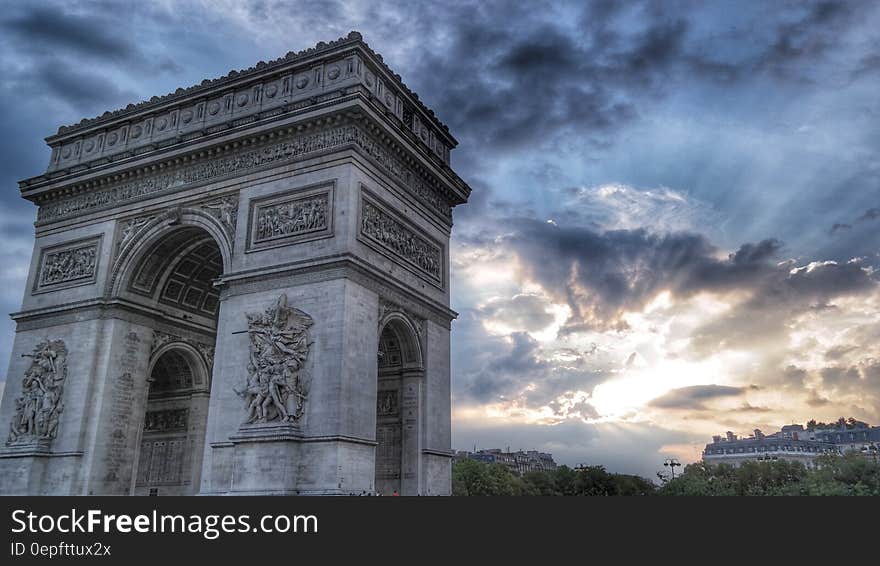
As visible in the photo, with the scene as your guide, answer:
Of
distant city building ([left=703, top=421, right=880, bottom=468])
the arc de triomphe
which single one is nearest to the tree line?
the arc de triomphe

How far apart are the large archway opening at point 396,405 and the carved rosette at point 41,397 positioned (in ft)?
36.1

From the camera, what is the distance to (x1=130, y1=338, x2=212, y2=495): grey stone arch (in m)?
28.2

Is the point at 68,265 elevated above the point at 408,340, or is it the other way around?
the point at 68,265

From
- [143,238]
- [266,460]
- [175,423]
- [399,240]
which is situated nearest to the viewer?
[266,460]

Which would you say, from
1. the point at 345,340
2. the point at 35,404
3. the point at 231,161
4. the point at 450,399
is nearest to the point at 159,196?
the point at 231,161

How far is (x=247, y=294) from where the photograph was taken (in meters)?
23.1

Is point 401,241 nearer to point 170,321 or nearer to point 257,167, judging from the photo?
point 257,167

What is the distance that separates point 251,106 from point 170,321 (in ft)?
29.1

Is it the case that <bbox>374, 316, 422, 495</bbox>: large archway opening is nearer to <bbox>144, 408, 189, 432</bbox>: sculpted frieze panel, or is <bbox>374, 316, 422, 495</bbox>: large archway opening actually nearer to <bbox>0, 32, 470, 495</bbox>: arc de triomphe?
<bbox>0, 32, 470, 495</bbox>: arc de triomphe

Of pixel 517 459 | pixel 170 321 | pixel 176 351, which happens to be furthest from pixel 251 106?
pixel 517 459

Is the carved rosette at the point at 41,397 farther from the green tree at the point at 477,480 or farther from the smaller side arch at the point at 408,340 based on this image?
the green tree at the point at 477,480

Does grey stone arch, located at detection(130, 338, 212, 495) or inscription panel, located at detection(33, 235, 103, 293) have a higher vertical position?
inscription panel, located at detection(33, 235, 103, 293)

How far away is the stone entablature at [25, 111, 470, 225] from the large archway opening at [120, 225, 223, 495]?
7.24 feet

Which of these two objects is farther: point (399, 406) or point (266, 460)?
point (399, 406)
